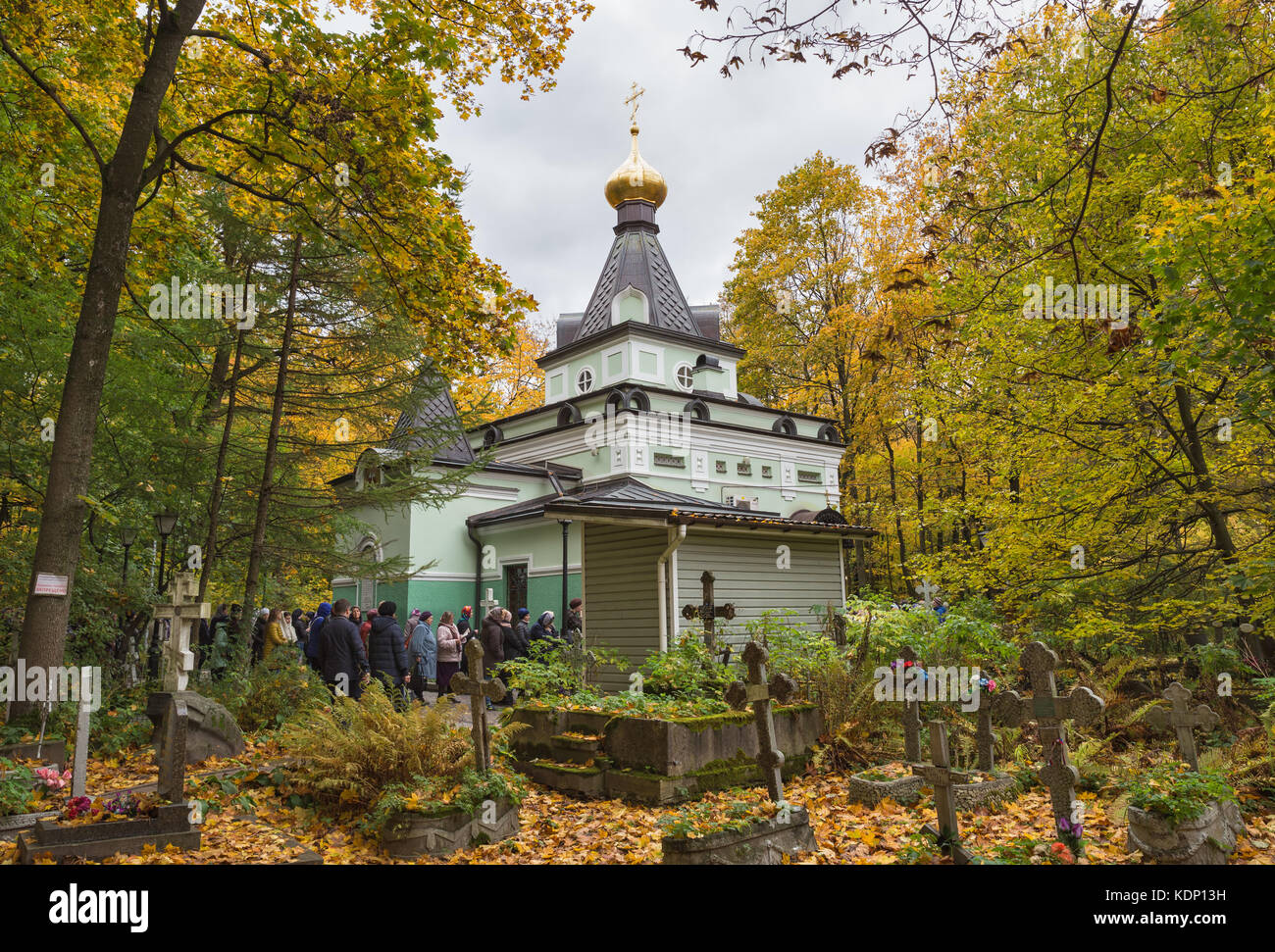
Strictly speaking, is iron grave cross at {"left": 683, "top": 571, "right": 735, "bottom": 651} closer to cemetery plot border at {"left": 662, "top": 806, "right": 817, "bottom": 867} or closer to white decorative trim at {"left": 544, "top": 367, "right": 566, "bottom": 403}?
cemetery plot border at {"left": 662, "top": 806, "right": 817, "bottom": 867}

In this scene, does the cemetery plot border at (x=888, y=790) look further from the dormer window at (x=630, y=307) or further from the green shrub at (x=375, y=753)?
the dormer window at (x=630, y=307)

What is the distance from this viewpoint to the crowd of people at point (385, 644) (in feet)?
36.7

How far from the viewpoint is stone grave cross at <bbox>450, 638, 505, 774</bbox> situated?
6656 mm

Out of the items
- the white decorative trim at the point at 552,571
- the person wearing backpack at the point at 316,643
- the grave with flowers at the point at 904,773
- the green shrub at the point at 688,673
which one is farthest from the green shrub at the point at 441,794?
the white decorative trim at the point at 552,571

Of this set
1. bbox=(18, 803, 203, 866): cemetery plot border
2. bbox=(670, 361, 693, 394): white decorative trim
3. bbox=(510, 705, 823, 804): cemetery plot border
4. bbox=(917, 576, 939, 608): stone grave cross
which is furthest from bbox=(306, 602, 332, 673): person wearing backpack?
bbox=(670, 361, 693, 394): white decorative trim

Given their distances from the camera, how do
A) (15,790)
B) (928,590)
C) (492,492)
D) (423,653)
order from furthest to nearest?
(492,492) → (423,653) → (928,590) → (15,790)

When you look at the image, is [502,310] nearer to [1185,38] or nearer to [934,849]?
[934,849]

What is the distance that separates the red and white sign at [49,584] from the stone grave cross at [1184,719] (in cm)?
975

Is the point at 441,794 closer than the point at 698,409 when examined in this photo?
Yes

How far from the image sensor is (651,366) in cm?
3095

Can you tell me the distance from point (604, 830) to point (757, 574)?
765cm

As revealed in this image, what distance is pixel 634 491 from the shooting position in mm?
14391

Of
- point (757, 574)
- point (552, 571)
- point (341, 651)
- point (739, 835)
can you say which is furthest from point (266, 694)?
point (552, 571)

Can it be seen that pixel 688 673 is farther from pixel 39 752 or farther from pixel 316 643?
pixel 316 643
